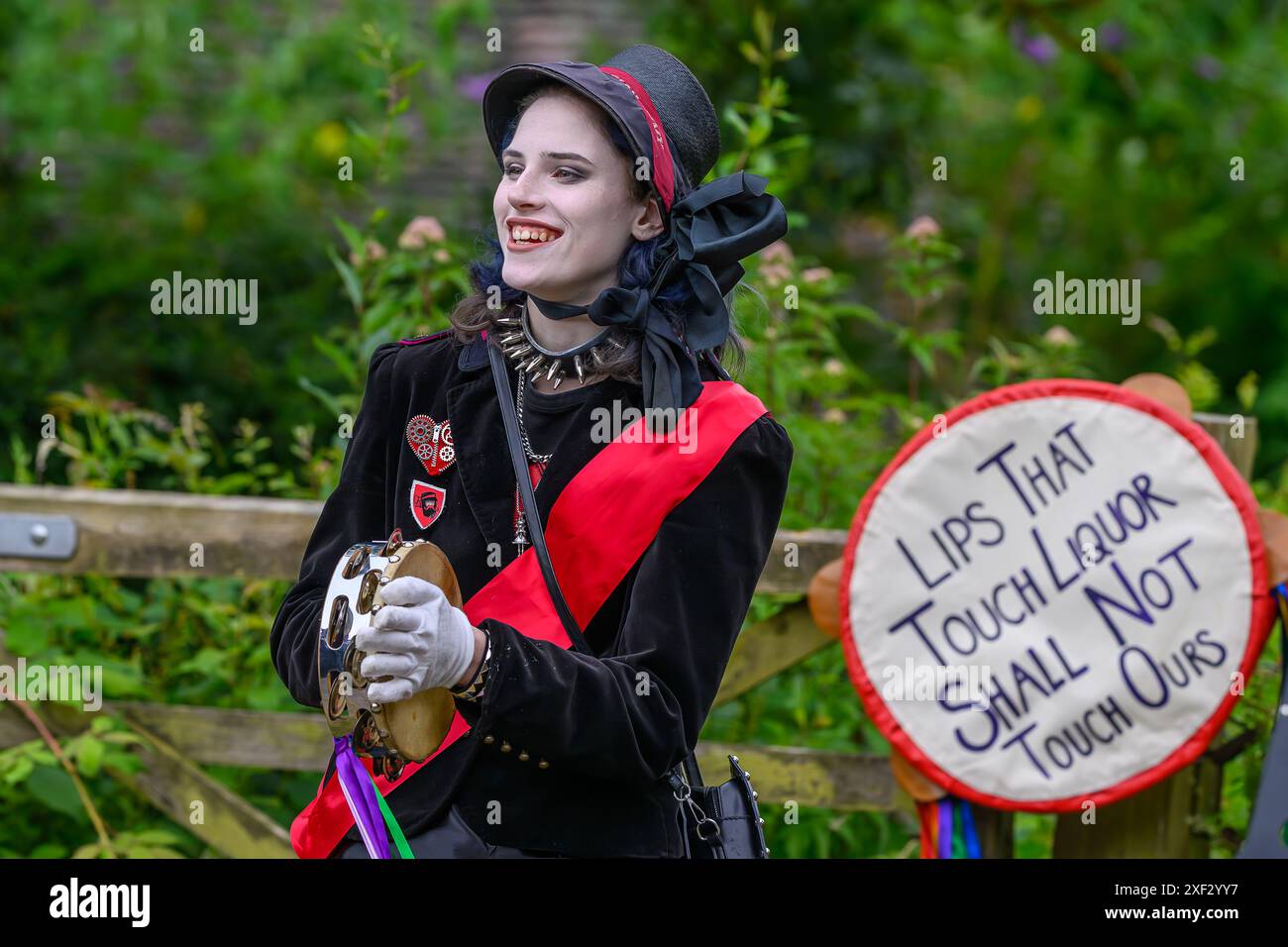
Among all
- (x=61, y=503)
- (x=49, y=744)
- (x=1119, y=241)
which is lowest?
(x=49, y=744)

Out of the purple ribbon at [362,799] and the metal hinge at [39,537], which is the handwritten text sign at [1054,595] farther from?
the metal hinge at [39,537]

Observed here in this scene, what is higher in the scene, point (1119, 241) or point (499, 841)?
point (1119, 241)

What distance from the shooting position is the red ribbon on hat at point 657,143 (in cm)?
208

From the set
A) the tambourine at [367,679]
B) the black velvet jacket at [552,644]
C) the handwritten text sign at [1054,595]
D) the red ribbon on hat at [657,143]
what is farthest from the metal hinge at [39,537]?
the red ribbon on hat at [657,143]

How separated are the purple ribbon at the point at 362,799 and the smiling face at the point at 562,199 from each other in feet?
2.10

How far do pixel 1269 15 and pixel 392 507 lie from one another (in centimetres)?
519

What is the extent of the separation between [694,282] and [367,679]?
680 millimetres

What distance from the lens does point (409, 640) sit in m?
1.77

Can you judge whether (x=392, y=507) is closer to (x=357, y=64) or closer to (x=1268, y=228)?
(x=357, y=64)

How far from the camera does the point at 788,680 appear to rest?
3869 millimetres

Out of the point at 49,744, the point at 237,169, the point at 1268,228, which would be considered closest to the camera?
the point at 49,744

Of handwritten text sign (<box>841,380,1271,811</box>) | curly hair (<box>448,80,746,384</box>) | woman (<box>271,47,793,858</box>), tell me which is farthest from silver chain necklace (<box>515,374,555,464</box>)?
handwritten text sign (<box>841,380,1271,811</box>)

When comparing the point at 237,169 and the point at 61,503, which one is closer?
the point at 61,503

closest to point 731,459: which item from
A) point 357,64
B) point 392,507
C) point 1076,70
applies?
point 392,507
